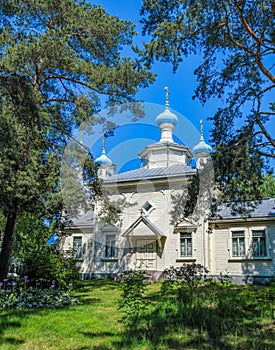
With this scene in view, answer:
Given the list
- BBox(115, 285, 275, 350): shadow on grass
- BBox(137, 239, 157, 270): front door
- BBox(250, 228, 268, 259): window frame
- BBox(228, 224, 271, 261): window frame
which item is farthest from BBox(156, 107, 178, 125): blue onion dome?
BBox(115, 285, 275, 350): shadow on grass

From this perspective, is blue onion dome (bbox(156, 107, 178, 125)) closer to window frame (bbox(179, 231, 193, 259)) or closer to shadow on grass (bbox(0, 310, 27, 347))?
window frame (bbox(179, 231, 193, 259))

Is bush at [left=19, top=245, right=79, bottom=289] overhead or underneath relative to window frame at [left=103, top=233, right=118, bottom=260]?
underneath

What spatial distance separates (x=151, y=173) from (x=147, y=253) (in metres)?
3.94

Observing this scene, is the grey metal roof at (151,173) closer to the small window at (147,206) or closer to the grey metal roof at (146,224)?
the small window at (147,206)

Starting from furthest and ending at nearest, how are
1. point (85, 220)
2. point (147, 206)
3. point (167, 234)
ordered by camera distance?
1. point (85, 220)
2. point (147, 206)
3. point (167, 234)

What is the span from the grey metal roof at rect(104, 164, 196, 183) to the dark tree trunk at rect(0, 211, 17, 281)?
18.2 feet

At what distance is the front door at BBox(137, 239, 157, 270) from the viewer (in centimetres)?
1561

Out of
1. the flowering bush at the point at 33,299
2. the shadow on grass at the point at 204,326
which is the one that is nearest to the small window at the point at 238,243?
the shadow on grass at the point at 204,326

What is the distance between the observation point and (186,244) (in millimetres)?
15289

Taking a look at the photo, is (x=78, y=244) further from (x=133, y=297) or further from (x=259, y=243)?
(x=133, y=297)

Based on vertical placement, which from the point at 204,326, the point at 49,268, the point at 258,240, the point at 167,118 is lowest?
the point at 204,326

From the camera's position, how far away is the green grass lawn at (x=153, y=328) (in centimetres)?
420

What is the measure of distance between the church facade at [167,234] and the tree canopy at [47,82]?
12.7 feet

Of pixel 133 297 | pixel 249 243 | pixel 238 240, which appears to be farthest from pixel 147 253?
pixel 133 297
